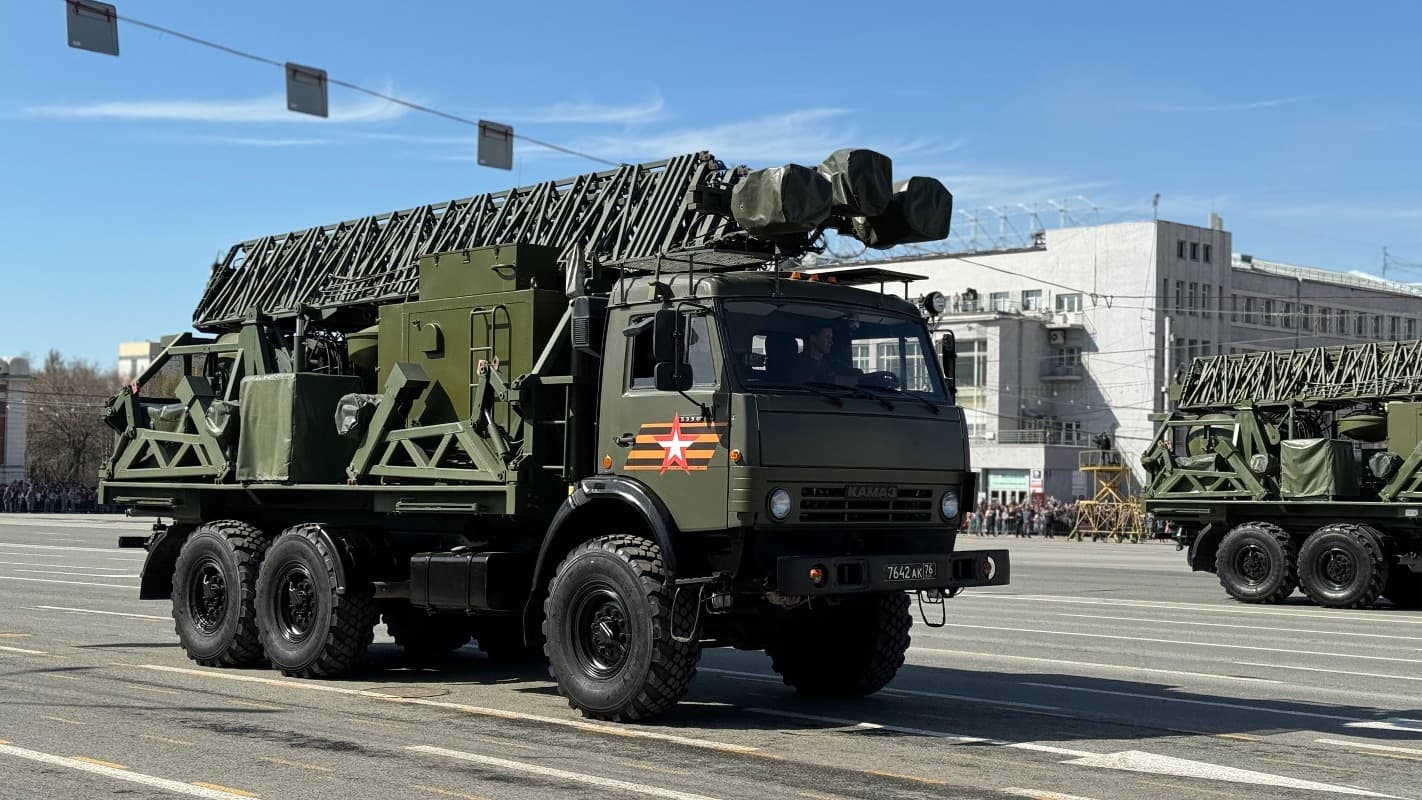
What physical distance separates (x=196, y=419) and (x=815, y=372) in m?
6.66

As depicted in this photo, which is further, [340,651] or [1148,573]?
[1148,573]

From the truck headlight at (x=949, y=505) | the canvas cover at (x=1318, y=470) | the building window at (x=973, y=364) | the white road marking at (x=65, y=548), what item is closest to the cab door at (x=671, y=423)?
the truck headlight at (x=949, y=505)

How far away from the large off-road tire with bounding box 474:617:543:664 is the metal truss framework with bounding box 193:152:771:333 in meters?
2.89

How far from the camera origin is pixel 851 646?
11.9 meters

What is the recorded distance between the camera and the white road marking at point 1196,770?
8.45 m

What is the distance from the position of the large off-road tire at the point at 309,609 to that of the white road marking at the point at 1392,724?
725 cm

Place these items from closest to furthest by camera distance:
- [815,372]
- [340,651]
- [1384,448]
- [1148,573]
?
[815,372], [340,651], [1384,448], [1148,573]

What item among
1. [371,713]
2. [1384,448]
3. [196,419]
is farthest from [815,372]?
[1384,448]

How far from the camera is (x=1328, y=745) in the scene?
9.93 metres

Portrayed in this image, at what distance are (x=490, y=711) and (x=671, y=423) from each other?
7.76 ft

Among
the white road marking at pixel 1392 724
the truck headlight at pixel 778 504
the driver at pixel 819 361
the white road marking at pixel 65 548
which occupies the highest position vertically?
the driver at pixel 819 361

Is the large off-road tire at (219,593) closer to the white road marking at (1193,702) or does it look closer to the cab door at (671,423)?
the cab door at (671,423)

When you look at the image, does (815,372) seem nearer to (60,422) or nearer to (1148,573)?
(1148,573)

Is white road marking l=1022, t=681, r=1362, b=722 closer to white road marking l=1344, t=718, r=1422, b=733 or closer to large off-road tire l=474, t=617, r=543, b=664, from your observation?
white road marking l=1344, t=718, r=1422, b=733
